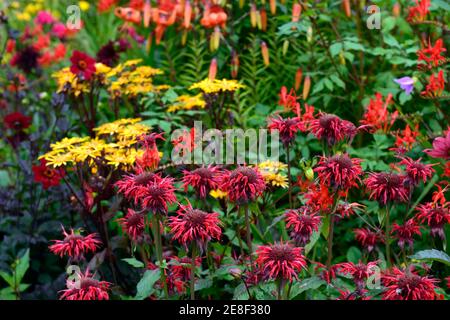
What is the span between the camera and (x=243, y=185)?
1.65 meters

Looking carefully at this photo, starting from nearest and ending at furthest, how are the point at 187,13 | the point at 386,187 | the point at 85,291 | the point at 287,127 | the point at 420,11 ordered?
the point at 85,291 < the point at 386,187 < the point at 287,127 < the point at 420,11 < the point at 187,13

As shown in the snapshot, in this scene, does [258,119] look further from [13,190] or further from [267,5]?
[13,190]

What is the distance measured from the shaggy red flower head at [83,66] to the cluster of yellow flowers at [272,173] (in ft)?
3.12

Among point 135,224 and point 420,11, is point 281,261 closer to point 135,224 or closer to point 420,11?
point 135,224

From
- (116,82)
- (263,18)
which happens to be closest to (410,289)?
(116,82)

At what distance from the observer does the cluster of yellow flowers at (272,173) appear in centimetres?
205

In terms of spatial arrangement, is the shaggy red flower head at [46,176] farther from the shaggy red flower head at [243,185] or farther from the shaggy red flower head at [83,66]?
the shaggy red flower head at [243,185]

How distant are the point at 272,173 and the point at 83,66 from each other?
3.52 feet

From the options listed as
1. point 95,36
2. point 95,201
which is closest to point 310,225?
point 95,201

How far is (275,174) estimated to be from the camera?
2.11m

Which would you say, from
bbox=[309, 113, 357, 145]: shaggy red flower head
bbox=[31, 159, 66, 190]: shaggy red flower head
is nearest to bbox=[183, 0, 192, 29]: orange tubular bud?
bbox=[31, 159, 66, 190]: shaggy red flower head

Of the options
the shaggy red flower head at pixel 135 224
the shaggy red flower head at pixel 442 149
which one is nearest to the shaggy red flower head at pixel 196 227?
the shaggy red flower head at pixel 135 224

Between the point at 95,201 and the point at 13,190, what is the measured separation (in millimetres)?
817

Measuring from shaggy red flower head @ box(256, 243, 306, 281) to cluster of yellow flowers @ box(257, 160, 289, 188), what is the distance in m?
0.52
